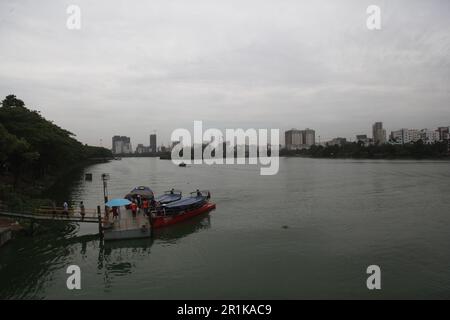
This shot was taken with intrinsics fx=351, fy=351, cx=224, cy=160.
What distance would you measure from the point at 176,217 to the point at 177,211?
0.55m

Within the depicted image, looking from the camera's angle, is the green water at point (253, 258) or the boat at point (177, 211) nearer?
the green water at point (253, 258)

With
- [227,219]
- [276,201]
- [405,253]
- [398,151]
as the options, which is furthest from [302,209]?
[398,151]

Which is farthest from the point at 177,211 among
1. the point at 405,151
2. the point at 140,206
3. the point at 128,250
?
the point at 405,151

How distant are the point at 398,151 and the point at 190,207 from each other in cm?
13769

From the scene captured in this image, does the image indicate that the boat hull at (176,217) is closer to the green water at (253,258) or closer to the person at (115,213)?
the green water at (253,258)

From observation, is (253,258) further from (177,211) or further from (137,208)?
(137,208)

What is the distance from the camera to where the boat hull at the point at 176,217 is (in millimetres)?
29127

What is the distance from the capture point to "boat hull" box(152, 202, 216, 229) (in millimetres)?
29127

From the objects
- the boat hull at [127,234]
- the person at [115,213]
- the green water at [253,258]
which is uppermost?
the person at [115,213]

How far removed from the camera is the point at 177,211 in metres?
31.7

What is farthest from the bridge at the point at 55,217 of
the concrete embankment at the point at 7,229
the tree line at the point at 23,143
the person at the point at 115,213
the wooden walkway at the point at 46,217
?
the tree line at the point at 23,143
